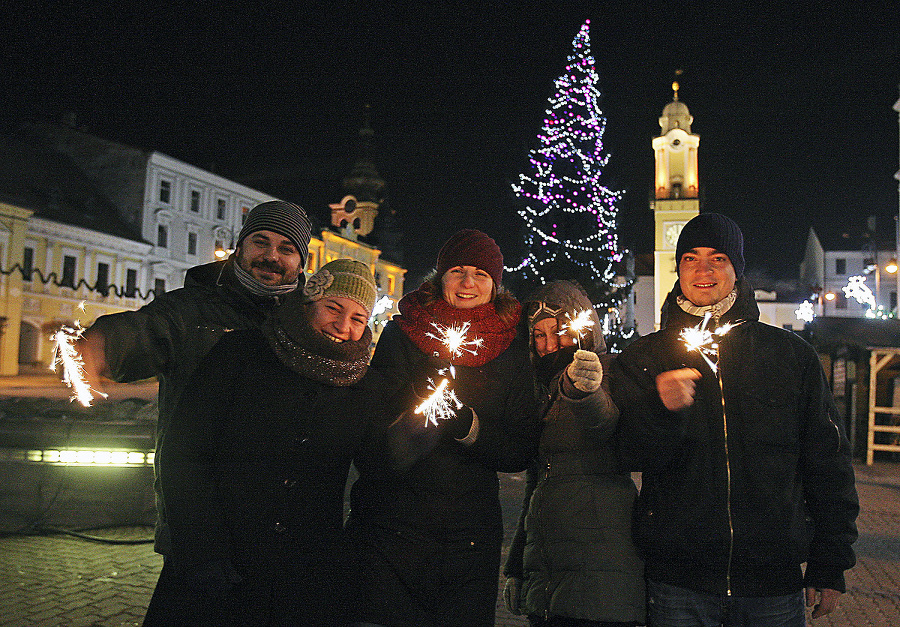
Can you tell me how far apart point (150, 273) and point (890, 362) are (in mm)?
41773

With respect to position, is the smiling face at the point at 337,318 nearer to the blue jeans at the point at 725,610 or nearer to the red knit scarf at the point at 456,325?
the red knit scarf at the point at 456,325

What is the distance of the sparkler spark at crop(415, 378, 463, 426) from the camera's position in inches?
108

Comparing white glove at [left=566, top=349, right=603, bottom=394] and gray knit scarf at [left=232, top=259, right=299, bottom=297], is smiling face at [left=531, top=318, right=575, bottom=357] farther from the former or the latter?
gray knit scarf at [left=232, top=259, right=299, bottom=297]

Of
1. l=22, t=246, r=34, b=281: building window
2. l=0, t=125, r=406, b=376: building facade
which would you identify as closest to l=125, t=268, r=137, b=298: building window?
l=0, t=125, r=406, b=376: building facade

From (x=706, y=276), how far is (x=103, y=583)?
531 cm

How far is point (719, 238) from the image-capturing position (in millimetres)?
3180

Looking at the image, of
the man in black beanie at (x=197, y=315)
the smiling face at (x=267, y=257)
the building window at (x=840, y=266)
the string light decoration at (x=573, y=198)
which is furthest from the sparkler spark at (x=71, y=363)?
the building window at (x=840, y=266)

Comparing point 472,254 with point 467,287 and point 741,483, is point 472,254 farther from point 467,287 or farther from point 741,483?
point 741,483

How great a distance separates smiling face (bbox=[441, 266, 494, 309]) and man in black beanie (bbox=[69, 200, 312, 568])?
0.74 meters

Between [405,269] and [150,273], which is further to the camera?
[405,269]

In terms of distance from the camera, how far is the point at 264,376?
275cm

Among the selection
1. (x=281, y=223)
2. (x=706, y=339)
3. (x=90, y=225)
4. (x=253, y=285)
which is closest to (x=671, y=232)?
(x=90, y=225)

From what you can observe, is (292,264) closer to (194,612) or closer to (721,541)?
(194,612)

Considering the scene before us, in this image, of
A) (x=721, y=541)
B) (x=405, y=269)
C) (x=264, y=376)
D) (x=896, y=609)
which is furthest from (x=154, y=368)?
(x=405, y=269)
